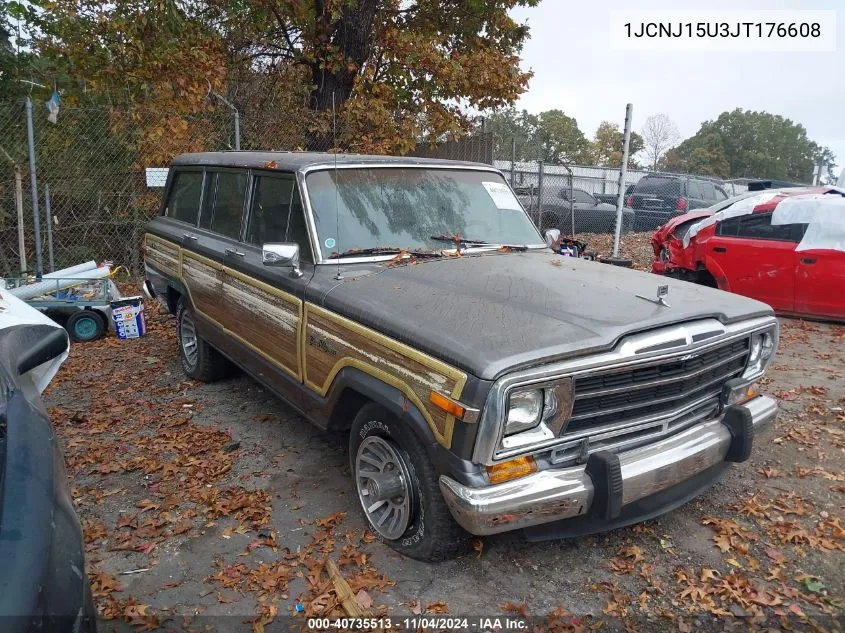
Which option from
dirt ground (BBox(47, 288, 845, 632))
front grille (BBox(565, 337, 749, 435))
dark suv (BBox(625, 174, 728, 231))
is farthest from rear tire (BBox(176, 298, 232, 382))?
dark suv (BBox(625, 174, 728, 231))

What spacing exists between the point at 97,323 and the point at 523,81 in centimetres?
884

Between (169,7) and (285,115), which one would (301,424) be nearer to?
(285,115)

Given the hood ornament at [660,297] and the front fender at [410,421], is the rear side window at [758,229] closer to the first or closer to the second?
the hood ornament at [660,297]

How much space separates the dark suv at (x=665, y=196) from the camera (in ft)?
52.4

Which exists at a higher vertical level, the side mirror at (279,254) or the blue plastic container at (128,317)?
the side mirror at (279,254)

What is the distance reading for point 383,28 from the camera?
11.4 m

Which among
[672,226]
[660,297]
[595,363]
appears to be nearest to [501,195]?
[660,297]

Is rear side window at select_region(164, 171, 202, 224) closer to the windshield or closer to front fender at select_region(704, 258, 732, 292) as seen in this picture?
the windshield

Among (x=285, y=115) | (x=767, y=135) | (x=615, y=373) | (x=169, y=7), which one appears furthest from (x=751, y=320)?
(x=767, y=135)

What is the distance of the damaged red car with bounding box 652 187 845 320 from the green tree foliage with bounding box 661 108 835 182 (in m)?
52.5

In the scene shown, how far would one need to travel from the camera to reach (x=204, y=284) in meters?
5.07

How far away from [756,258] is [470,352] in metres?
6.23

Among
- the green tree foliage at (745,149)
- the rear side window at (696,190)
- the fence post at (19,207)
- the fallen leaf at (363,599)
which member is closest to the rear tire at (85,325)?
the fence post at (19,207)

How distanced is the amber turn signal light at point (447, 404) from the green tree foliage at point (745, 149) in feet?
194
